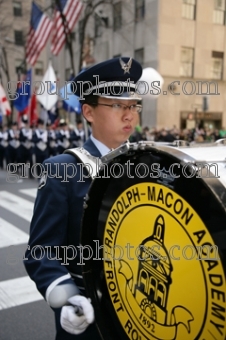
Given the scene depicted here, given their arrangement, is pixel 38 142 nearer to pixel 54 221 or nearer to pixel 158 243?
pixel 54 221

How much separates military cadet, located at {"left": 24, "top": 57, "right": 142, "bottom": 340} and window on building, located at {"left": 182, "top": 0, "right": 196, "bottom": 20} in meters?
21.7

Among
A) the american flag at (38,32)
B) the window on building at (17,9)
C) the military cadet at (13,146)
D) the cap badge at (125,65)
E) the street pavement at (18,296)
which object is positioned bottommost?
the street pavement at (18,296)

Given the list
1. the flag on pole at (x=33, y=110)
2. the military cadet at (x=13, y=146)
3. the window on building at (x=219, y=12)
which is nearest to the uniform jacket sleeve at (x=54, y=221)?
the flag on pole at (x=33, y=110)

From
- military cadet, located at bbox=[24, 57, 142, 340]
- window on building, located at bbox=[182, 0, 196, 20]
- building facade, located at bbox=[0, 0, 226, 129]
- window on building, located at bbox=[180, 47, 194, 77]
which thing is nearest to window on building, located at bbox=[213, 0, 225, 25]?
building facade, located at bbox=[0, 0, 226, 129]

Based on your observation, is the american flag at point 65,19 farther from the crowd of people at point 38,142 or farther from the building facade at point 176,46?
the building facade at point 176,46

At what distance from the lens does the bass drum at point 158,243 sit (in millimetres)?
1013

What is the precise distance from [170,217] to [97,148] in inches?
28.1

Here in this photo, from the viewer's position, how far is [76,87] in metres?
1.89

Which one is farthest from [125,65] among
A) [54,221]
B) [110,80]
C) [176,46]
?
[176,46]

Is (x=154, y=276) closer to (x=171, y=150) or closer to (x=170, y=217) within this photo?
(x=170, y=217)

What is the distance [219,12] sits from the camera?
2262 cm

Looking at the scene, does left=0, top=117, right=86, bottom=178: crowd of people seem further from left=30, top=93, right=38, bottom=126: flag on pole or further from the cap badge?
the cap badge

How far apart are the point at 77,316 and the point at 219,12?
79.9 ft

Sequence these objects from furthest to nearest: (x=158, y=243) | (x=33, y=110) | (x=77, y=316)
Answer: (x=33, y=110) < (x=77, y=316) < (x=158, y=243)
